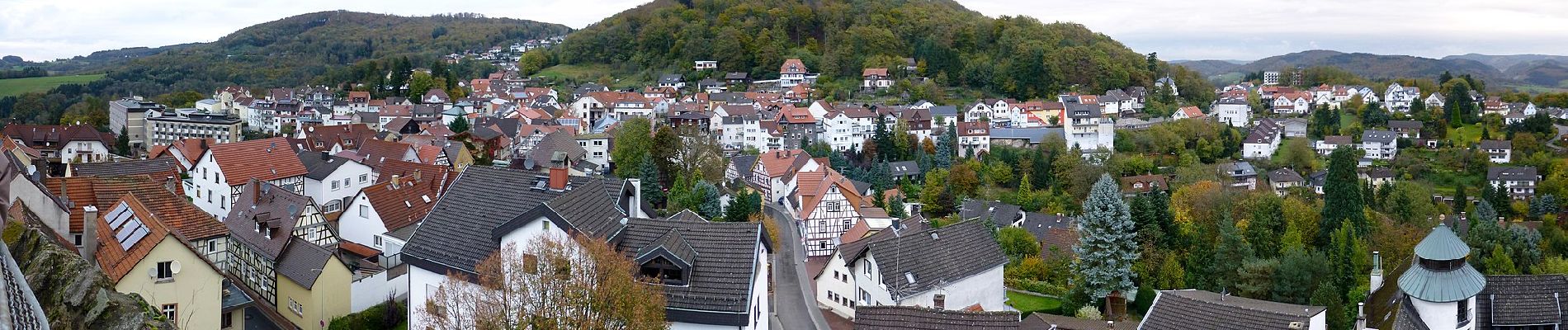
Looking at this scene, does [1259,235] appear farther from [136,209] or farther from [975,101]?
[975,101]

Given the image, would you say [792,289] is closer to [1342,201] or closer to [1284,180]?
[1342,201]

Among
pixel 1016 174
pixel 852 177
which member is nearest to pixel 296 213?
pixel 852 177

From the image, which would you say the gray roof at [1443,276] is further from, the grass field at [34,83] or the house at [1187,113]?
the grass field at [34,83]

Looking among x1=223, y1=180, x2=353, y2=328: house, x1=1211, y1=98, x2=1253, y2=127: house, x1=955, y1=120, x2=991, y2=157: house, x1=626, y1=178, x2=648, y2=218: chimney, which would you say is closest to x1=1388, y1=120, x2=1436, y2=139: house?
x1=1211, y1=98, x2=1253, y2=127: house

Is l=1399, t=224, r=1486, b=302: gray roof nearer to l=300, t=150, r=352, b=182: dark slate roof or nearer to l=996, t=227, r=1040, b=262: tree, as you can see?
l=996, t=227, r=1040, b=262: tree

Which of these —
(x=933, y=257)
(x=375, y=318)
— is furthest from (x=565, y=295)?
(x=933, y=257)

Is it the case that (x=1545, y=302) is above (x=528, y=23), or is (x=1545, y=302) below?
below

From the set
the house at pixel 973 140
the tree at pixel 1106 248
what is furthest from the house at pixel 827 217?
the house at pixel 973 140
